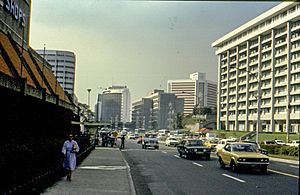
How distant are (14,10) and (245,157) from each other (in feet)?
46.7

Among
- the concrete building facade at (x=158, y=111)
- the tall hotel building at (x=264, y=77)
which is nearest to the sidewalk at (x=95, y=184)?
the tall hotel building at (x=264, y=77)

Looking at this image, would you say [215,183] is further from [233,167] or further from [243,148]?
[243,148]

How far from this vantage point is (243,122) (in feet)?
355

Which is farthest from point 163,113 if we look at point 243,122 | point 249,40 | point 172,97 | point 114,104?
point 114,104

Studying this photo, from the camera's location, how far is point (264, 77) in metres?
93.2

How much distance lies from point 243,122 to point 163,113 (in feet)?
73.3

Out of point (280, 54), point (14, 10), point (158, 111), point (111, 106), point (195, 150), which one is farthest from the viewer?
point (158, 111)

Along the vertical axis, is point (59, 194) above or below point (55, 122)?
below

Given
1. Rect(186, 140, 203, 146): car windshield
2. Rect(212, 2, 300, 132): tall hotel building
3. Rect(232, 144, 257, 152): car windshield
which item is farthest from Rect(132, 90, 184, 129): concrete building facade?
Rect(232, 144, 257, 152): car windshield

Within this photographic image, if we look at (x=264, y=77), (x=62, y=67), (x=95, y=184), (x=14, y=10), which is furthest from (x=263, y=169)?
(x=264, y=77)

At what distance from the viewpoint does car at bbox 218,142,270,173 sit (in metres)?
21.6

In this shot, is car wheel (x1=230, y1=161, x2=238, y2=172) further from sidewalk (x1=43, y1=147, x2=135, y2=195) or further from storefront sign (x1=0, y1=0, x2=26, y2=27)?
storefront sign (x1=0, y1=0, x2=26, y2=27)

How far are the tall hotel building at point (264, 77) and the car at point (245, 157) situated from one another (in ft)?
149

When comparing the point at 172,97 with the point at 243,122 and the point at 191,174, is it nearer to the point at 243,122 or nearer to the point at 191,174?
the point at 243,122
